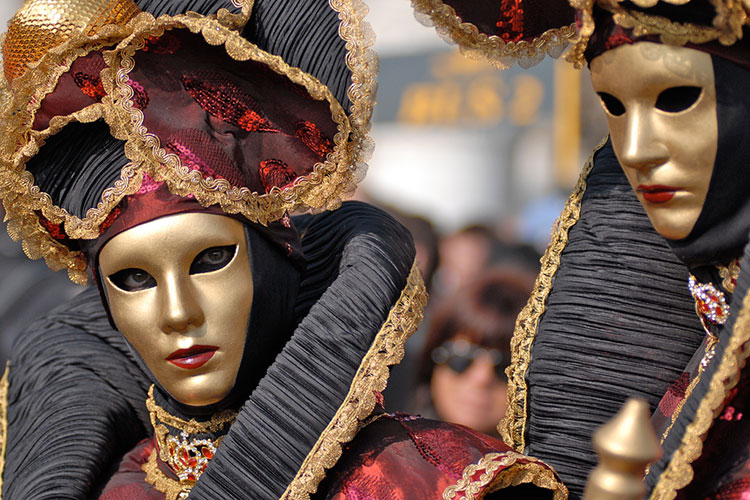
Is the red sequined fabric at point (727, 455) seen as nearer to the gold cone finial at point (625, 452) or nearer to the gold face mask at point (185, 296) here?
the gold cone finial at point (625, 452)

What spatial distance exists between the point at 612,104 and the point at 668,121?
76 millimetres

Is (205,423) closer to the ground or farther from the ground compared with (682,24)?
closer to the ground

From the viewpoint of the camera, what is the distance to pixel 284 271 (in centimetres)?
135

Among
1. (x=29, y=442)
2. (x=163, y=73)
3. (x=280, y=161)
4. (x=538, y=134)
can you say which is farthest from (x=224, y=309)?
(x=538, y=134)

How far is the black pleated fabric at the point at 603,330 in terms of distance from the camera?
121 cm

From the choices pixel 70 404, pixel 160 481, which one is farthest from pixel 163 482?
pixel 70 404

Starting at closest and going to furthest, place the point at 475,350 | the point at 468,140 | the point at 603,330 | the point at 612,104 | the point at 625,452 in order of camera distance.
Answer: the point at 625,452
the point at 612,104
the point at 603,330
the point at 475,350
the point at 468,140

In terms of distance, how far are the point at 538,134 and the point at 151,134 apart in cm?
471

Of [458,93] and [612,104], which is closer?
[612,104]

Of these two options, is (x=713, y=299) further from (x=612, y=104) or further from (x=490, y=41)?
(x=490, y=41)

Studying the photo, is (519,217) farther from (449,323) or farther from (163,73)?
(163,73)

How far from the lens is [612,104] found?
39.6 inches

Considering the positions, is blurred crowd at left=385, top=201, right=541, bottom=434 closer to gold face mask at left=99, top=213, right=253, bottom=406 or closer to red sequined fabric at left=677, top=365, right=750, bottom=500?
gold face mask at left=99, top=213, right=253, bottom=406

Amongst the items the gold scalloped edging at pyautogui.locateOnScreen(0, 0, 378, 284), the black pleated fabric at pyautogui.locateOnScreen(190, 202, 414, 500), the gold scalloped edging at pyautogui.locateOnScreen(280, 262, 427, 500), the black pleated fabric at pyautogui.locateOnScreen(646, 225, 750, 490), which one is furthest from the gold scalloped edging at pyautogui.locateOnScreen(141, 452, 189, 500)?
the black pleated fabric at pyautogui.locateOnScreen(646, 225, 750, 490)
